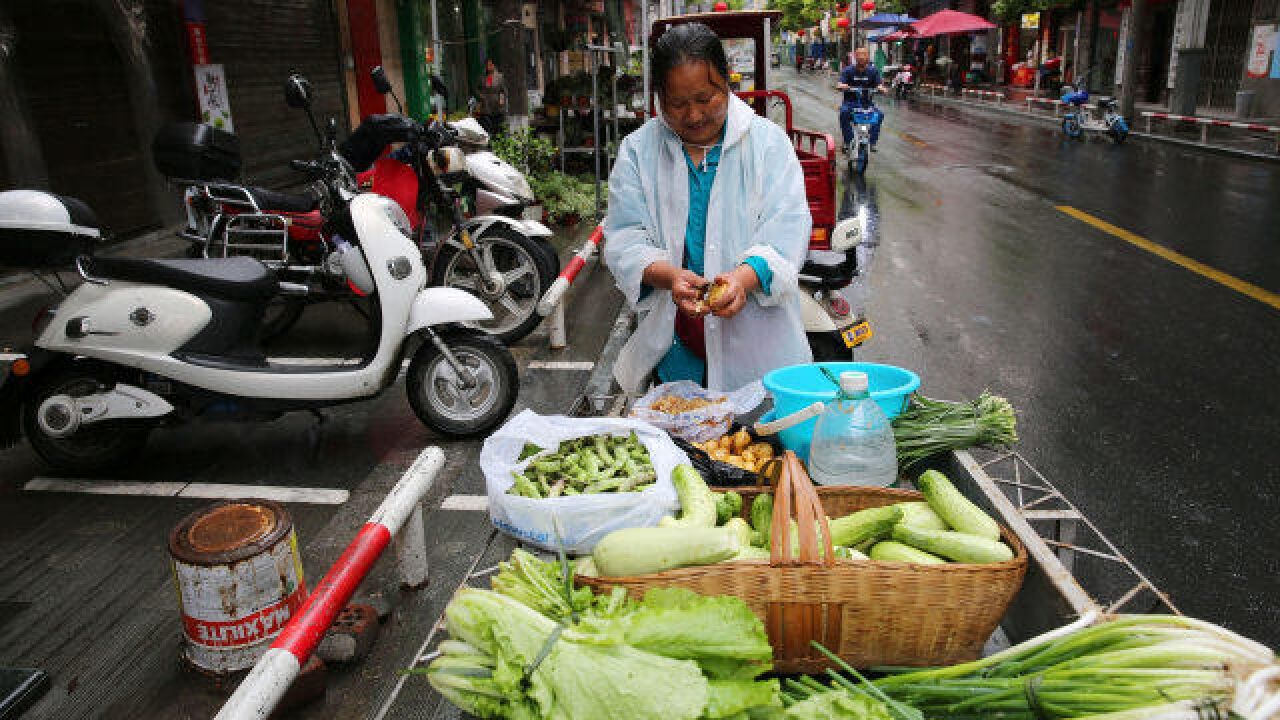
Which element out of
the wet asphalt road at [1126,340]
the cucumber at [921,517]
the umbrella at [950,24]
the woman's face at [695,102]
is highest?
the umbrella at [950,24]

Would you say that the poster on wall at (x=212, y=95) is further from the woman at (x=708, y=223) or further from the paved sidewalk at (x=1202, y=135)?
the paved sidewalk at (x=1202, y=135)

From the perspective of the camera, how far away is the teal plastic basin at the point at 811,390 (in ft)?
8.62

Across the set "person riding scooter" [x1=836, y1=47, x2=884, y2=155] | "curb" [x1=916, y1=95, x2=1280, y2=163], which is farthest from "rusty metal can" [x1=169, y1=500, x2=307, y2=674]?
"curb" [x1=916, y1=95, x2=1280, y2=163]

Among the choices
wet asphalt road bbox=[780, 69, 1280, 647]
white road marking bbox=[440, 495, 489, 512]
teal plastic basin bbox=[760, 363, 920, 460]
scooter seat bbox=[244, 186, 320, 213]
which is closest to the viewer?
teal plastic basin bbox=[760, 363, 920, 460]

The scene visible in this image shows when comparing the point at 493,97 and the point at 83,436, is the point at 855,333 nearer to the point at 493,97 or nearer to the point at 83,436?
the point at 83,436

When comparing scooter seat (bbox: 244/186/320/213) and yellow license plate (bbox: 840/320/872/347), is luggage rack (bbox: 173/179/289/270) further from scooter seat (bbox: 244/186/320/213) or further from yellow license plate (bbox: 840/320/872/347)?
yellow license plate (bbox: 840/320/872/347)

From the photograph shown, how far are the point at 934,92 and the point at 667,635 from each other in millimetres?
46628

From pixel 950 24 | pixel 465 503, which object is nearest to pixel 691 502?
pixel 465 503

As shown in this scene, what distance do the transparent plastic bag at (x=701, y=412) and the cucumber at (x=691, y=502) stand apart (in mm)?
528

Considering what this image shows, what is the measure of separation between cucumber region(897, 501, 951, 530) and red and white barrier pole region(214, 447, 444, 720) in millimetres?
1452

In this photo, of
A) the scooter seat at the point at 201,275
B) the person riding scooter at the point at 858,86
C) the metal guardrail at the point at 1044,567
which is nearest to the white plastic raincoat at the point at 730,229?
the metal guardrail at the point at 1044,567

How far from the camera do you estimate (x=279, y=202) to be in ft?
23.7

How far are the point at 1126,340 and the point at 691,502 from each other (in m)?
6.36

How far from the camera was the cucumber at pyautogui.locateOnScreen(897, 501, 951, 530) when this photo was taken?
2127mm
